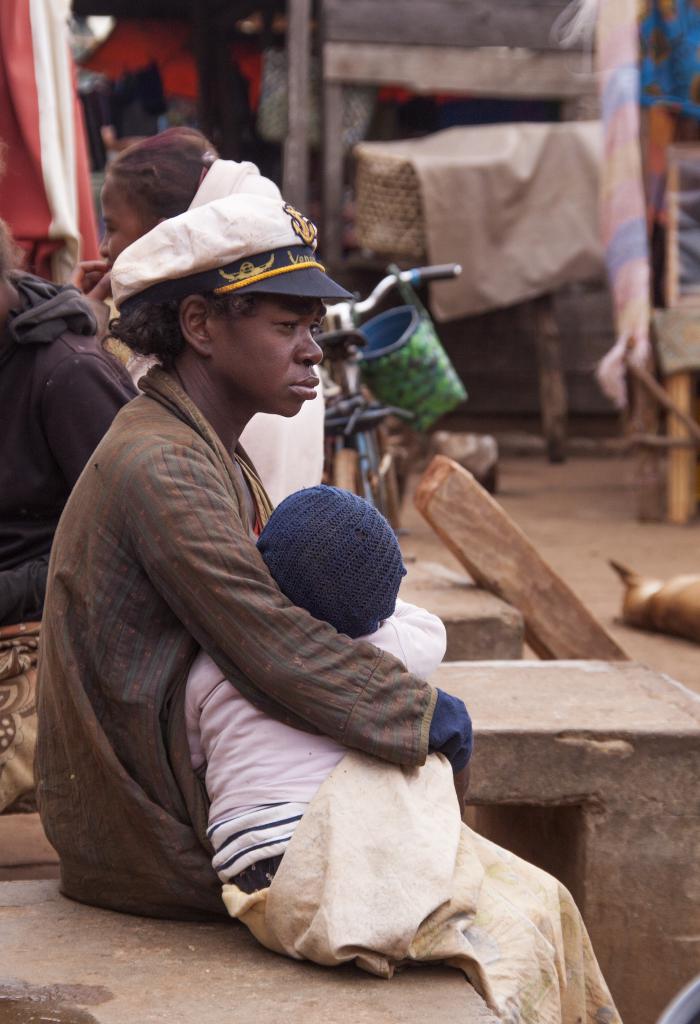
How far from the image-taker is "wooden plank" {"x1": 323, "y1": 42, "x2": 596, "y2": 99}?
10.9 metres

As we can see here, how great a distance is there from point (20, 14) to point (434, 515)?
2053mm

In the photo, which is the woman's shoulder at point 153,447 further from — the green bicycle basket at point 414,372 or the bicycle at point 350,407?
the green bicycle basket at point 414,372

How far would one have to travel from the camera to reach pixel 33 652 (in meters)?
2.76

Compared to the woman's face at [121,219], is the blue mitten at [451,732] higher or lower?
lower

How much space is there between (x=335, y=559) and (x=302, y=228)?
0.52 m

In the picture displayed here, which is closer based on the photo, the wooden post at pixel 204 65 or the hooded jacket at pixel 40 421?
the hooded jacket at pixel 40 421

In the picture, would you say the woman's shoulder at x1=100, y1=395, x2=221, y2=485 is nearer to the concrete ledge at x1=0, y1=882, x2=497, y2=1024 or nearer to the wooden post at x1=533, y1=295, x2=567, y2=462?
the concrete ledge at x1=0, y1=882, x2=497, y2=1024

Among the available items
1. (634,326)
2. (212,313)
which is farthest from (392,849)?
(634,326)

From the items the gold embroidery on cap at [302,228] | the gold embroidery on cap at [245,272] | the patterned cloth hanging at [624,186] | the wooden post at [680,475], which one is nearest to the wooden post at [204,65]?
the patterned cloth hanging at [624,186]

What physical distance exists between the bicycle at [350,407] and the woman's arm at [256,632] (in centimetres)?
287

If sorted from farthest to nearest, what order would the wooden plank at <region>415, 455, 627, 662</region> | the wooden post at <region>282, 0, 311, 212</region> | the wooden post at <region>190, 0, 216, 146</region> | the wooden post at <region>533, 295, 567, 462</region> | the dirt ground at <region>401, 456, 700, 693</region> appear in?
the wooden post at <region>190, 0, 216, 146</region> < the wooden post at <region>533, 295, 567, 462</region> < the wooden post at <region>282, 0, 311, 212</region> < the dirt ground at <region>401, 456, 700, 693</region> < the wooden plank at <region>415, 455, 627, 662</region>

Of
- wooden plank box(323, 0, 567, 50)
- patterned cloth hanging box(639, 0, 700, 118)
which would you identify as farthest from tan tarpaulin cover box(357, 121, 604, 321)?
patterned cloth hanging box(639, 0, 700, 118)

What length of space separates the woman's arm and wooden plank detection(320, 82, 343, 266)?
9.35m

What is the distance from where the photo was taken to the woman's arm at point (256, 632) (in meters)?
1.94
